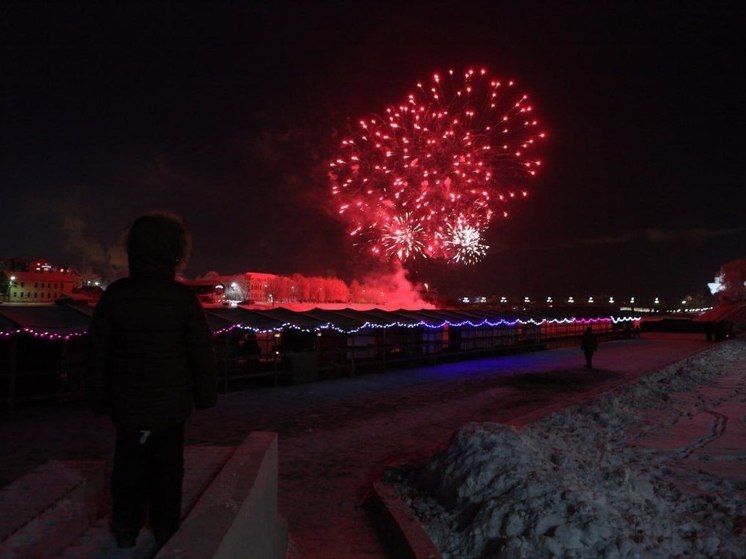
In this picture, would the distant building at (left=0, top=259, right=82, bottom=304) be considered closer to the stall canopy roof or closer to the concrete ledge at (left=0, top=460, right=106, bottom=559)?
the stall canopy roof

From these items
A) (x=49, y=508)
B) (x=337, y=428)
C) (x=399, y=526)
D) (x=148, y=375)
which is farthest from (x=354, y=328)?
(x=148, y=375)

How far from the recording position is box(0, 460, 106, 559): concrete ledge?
342cm

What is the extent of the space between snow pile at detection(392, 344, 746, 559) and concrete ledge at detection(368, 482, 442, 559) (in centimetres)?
22

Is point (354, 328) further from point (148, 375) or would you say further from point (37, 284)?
point (37, 284)

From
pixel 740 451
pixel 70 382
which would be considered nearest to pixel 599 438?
pixel 740 451

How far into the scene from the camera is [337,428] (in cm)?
1211

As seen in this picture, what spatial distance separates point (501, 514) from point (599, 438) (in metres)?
4.91

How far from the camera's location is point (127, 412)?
3328 millimetres

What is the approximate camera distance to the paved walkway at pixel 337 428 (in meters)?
7.02

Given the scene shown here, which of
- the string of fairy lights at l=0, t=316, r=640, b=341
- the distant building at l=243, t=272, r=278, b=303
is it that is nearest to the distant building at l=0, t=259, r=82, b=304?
the distant building at l=243, t=272, r=278, b=303

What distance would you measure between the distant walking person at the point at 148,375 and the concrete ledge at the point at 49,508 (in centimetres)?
48

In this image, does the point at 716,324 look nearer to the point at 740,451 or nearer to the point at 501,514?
the point at 740,451

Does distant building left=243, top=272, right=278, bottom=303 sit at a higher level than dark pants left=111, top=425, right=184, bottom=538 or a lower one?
higher

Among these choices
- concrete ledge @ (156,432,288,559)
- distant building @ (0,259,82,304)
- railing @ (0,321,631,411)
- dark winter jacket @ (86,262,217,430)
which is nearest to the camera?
concrete ledge @ (156,432,288,559)
